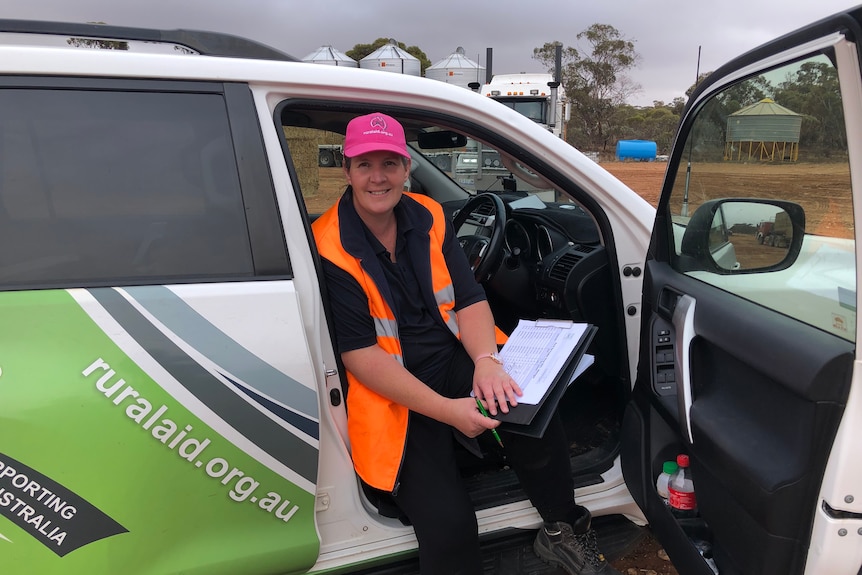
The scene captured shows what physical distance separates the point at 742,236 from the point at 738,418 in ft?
1.57

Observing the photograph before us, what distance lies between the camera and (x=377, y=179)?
1.77 metres

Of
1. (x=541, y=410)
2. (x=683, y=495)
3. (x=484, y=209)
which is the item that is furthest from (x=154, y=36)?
(x=683, y=495)

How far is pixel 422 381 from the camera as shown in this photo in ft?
6.15

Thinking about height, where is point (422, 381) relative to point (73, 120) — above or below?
below

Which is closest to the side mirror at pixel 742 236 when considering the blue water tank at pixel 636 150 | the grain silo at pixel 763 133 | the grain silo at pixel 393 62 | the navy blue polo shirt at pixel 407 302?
the grain silo at pixel 763 133

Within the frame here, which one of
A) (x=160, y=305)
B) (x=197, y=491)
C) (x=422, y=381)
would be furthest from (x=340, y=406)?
(x=160, y=305)

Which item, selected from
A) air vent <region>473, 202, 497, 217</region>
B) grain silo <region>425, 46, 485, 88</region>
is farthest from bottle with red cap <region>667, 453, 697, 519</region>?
grain silo <region>425, 46, 485, 88</region>

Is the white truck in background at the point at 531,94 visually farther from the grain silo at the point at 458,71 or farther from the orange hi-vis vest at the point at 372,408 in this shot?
the orange hi-vis vest at the point at 372,408

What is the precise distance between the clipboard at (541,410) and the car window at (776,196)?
0.46 metres

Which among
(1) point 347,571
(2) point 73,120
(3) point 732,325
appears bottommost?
(1) point 347,571

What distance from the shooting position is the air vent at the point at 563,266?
238 centimetres

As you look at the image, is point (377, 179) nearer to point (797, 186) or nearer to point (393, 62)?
point (797, 186)

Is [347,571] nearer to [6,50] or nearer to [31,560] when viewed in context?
[31,560]

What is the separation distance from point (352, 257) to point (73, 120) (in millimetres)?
776
